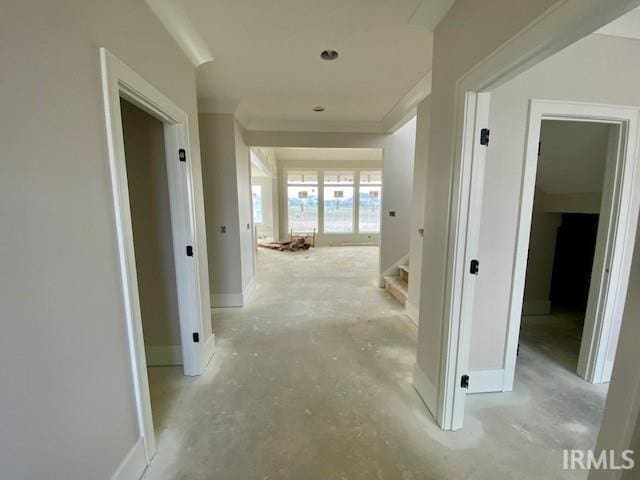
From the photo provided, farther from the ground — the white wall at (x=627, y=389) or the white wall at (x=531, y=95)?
the white wall at (x=531, y=95)

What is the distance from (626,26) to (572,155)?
1177mm

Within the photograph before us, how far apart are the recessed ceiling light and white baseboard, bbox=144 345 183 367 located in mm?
2715

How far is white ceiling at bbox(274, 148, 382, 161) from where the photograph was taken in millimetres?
8141

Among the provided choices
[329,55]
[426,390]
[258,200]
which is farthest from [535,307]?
[258,200]

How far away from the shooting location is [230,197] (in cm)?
351

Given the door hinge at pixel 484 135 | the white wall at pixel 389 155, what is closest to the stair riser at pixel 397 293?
the white wall at pixel 389 155

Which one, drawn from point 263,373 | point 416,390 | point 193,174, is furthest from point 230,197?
point 416,390

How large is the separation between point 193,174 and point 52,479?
180 centimetres

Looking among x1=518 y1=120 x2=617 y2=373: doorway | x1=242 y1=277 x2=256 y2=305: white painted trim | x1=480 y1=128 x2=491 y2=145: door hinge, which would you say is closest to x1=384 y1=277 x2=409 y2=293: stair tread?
x1=518 y1=120 x2=617 y2=373: doorway

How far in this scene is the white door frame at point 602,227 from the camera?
1.80 metres

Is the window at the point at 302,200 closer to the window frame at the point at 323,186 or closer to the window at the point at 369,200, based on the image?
the window frame at the point at 323,186

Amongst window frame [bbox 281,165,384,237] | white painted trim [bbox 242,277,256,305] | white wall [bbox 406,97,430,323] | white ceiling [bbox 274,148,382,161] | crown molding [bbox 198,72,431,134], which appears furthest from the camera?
window frame [bbox 281,165,384,237]

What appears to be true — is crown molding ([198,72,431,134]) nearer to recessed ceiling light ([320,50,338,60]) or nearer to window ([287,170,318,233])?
recessed ceiling light ([320,50,338,60])

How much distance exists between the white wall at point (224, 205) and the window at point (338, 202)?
5.21 metres
